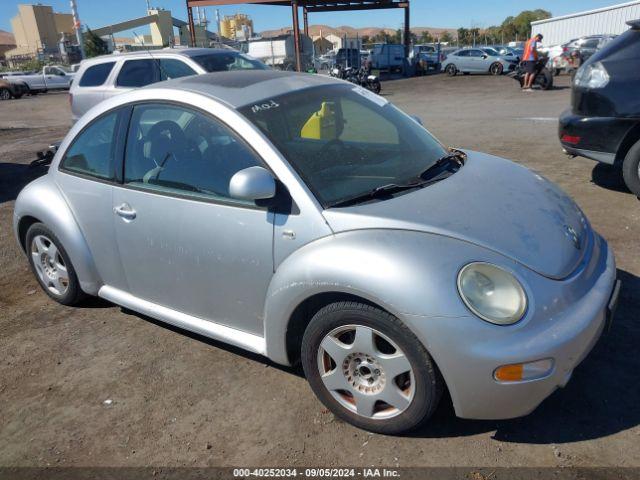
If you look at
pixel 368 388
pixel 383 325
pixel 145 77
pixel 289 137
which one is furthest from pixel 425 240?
pixel 145 77

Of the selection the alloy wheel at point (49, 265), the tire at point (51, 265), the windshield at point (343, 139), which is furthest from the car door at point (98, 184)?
the windshield at point (343, 139)

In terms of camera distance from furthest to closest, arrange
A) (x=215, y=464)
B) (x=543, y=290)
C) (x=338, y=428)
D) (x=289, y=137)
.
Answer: (x=289, y=137) < (x=338, y=428) < (x=215, y=464) < (x=543, y=290)

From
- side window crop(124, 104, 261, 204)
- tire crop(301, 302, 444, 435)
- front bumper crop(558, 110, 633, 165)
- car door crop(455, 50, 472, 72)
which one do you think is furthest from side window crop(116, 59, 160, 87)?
car door crop(455, 50, 472, 72)

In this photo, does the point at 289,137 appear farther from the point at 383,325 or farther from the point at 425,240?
the point at 383,325

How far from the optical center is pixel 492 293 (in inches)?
88.9

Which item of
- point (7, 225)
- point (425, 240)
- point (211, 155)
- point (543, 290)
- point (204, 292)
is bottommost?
point (7, 225)

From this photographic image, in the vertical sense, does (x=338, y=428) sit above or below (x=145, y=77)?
below

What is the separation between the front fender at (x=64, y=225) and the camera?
363 centimetres

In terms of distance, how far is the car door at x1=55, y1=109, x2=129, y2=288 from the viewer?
3398 millimetres

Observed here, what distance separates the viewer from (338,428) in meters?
2.68

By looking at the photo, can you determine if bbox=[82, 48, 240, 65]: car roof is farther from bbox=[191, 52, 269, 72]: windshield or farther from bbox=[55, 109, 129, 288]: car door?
bbox=[55, 109, 129, 288]: car door

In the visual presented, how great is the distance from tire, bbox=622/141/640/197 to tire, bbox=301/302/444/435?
4.24 metres

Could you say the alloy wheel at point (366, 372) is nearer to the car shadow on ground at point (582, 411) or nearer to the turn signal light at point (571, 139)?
the car shadow on ground at point (582, 411)

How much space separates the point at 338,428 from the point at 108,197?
1.99 metres
